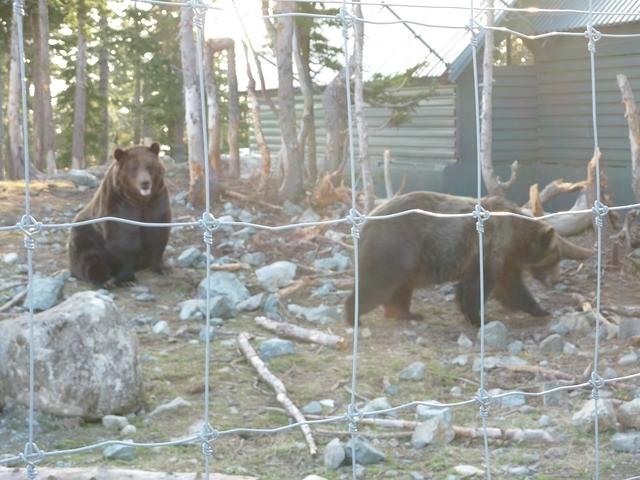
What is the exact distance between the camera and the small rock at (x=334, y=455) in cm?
436

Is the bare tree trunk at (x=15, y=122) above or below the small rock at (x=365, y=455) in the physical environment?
above

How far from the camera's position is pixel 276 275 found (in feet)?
29.3

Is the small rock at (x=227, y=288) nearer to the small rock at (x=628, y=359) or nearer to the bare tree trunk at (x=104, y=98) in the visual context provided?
the small rock at (x=628, y=359)

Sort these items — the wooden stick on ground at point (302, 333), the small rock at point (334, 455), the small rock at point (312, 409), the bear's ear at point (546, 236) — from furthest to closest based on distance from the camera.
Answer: the bear's ear at point (546, 236) < the wooden stick on ground at point (302, 333) < the small rock at point (312, 409) < the small rock at point (334, 455)

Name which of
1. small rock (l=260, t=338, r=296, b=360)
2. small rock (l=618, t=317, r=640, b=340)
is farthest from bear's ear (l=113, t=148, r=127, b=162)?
small rock (l=618, t=317, r=640, b=340)

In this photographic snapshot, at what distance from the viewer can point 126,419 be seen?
16.7 feet

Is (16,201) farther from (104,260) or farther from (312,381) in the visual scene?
(312,381)

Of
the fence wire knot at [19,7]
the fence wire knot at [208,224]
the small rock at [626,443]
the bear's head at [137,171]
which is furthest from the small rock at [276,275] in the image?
the fence wire knot at [19,7]

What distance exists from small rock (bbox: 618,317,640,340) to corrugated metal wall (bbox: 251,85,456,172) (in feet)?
29.2

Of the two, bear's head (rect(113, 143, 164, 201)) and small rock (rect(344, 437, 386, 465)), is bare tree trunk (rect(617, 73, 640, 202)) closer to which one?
bear's head (rect(113, 143, 164, 201))

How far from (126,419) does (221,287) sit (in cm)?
332

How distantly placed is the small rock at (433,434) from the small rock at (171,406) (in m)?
1.29

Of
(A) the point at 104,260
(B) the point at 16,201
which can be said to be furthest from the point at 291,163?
(A) the point at 104,260

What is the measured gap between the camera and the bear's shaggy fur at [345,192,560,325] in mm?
7508
